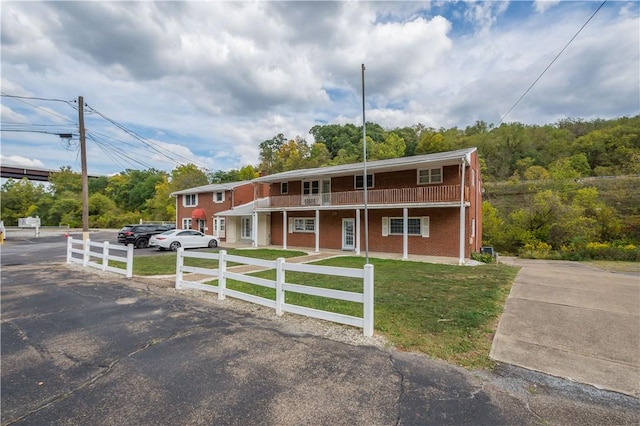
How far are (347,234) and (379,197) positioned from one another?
3632mm

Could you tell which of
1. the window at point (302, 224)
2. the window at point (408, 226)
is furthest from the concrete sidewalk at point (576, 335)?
the window at point (302, 224)

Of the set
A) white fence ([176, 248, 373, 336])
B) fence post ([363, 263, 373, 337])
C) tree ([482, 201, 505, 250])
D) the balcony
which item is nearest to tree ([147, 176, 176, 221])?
the balcony

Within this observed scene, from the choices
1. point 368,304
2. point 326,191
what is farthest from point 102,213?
point 368,304

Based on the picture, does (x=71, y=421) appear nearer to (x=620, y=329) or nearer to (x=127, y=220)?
(x=620, y=329)

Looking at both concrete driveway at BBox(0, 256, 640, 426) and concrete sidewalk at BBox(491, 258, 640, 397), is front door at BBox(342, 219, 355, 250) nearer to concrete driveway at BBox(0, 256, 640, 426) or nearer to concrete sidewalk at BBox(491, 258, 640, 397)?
concrete sidewalk at BBox(491, 258, 640, 397)

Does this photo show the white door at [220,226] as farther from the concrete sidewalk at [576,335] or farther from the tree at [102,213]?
the tree at [102,213]

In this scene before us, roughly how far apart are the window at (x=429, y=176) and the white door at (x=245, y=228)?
15.0 metres

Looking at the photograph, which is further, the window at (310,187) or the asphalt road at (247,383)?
the window at (310,187)

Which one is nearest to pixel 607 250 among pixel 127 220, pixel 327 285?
pixel 327 285

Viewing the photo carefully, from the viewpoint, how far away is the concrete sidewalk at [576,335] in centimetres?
366

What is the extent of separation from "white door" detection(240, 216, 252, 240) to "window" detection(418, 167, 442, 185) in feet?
49.1

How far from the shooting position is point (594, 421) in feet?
8.71

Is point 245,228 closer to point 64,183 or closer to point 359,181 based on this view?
point 359,181

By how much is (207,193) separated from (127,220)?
33.0m
